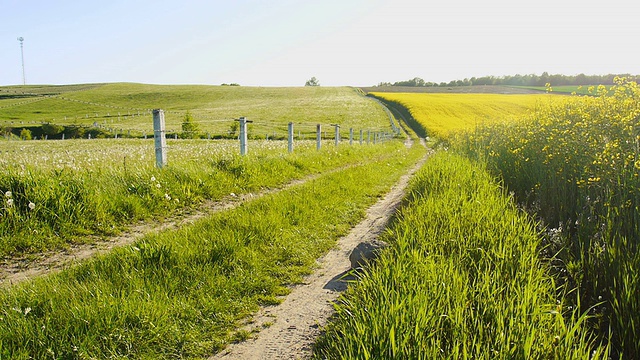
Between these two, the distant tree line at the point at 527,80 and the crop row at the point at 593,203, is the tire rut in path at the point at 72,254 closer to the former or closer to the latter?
the crop row at the point at 593,203

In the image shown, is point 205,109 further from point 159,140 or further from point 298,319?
point 298,319

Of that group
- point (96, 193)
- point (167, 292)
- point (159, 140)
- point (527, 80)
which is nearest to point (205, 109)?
point (159, 140)

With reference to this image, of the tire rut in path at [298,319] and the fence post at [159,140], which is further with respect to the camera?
the fence post at [159,140]

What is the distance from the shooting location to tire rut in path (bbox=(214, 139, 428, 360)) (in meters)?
2.96

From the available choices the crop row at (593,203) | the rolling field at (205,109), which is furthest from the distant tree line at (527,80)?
the crop row at (593,203)

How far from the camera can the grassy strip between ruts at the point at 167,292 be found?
9.29 ft

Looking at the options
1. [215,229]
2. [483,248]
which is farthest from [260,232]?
[483,248]

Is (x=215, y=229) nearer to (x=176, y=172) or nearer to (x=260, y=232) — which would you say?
(x=260, y=232)

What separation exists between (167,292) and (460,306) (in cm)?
241

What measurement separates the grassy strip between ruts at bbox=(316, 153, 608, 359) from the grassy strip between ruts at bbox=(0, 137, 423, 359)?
3.19 feet

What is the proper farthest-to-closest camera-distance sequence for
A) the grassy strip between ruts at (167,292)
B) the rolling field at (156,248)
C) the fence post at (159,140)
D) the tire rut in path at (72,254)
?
the fence post at (159,140)
the tire rut in path at (72,254)
the rolling field at (156,248)
the grassy strip between ruts at (167,292)

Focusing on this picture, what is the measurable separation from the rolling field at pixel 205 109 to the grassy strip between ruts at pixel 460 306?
3168 cm

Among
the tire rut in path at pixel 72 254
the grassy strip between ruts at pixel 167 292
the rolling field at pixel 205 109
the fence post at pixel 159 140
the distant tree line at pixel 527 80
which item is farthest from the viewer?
the distant tree line at pixel 527 80

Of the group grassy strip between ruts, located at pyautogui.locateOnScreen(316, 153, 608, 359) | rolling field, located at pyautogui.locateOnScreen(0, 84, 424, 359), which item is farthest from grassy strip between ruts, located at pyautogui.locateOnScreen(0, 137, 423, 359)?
grassy strip between ruts, located at pyautogui.locateOnScreen(316, 153, 608, 359)
